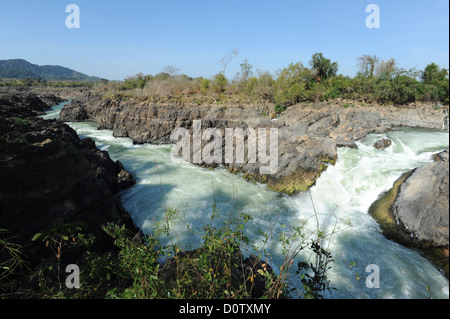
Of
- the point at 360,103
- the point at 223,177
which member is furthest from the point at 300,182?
the point at 360,103

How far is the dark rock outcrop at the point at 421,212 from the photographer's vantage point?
258 inches

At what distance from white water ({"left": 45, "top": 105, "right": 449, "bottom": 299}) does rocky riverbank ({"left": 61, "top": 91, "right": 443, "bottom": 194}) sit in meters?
0.87

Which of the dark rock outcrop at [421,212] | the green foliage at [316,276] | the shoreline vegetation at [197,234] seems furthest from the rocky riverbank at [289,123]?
the green foliage at [316,276]

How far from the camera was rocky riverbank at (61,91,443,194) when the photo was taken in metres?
11.4

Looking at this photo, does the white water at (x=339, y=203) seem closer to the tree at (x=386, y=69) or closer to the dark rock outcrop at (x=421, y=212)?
the dark rock outcrop at (x=421, y=212)

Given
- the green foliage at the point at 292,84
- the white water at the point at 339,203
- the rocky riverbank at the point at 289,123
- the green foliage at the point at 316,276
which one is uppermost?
the green foliage at the point at 292,84

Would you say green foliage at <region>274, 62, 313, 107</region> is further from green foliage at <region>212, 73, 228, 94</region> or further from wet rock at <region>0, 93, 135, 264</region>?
wet rock at <region>0, 93, 135, 264</region>

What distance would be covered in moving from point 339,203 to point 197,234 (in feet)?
23.7

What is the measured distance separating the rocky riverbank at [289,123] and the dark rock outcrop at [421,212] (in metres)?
3.60

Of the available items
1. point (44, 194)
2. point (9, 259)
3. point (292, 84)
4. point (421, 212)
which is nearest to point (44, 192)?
point (44, 194)

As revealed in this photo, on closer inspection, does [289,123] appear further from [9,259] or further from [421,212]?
[9,259]

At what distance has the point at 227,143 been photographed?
1444cm

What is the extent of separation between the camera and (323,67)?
28125 millimetres
